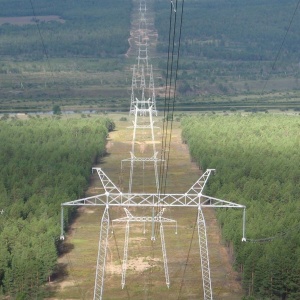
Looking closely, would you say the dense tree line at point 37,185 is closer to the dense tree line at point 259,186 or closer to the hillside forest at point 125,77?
the dense tree line at point 259,186

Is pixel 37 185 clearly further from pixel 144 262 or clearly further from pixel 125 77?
pixel 125 77

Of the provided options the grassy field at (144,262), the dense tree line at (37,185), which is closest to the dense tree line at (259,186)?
the grassy field at (144,262)

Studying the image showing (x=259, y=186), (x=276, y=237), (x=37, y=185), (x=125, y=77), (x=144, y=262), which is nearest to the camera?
(x=276, y=237)

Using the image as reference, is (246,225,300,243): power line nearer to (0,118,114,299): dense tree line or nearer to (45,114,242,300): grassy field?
(45,114,242,300): grassy field

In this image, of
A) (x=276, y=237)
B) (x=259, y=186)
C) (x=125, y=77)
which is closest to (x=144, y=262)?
(x=276, y=237)

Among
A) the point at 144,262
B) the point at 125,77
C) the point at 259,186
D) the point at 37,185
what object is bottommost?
the point at 125,77

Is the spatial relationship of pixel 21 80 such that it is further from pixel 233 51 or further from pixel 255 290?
pixel 255 290

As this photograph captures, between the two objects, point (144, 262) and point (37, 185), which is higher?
point (144, 262)
